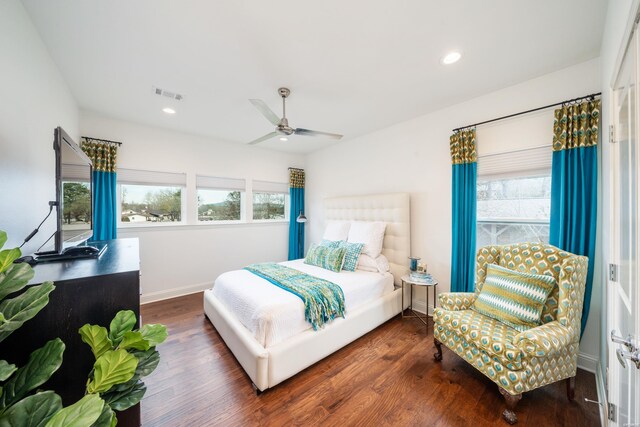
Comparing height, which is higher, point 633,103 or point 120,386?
point 633,103

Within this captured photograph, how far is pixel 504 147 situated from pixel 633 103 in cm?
146

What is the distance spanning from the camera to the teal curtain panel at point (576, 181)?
6.37 feet

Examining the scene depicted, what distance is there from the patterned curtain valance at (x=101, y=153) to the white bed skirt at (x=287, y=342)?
7.20 feet

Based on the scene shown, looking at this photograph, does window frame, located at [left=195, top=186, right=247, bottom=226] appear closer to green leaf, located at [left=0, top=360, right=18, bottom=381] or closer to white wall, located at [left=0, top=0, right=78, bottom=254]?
white wall, located at [left=0, top=0, right=78, bottom=254]

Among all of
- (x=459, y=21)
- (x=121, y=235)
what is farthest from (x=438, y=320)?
(x=121, y=235)

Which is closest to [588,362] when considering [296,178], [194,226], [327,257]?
[327,257]

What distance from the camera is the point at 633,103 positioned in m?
1.10

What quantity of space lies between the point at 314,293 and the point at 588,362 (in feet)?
7.90

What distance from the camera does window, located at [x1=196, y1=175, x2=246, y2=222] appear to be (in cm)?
403

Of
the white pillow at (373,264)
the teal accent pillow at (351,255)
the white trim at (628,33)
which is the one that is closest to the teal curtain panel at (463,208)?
the white pillow at (373,264)

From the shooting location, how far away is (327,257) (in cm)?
315

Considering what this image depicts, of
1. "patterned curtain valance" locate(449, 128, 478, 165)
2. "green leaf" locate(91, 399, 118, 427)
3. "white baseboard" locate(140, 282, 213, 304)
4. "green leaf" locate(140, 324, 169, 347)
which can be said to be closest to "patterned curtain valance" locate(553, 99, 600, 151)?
"patterned curtain valance" locate(449, 128, 478, 165)

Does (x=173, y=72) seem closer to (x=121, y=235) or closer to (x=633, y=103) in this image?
(x=121, y=235)

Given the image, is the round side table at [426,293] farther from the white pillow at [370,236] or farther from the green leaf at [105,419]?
the green leaf at [105,419]
